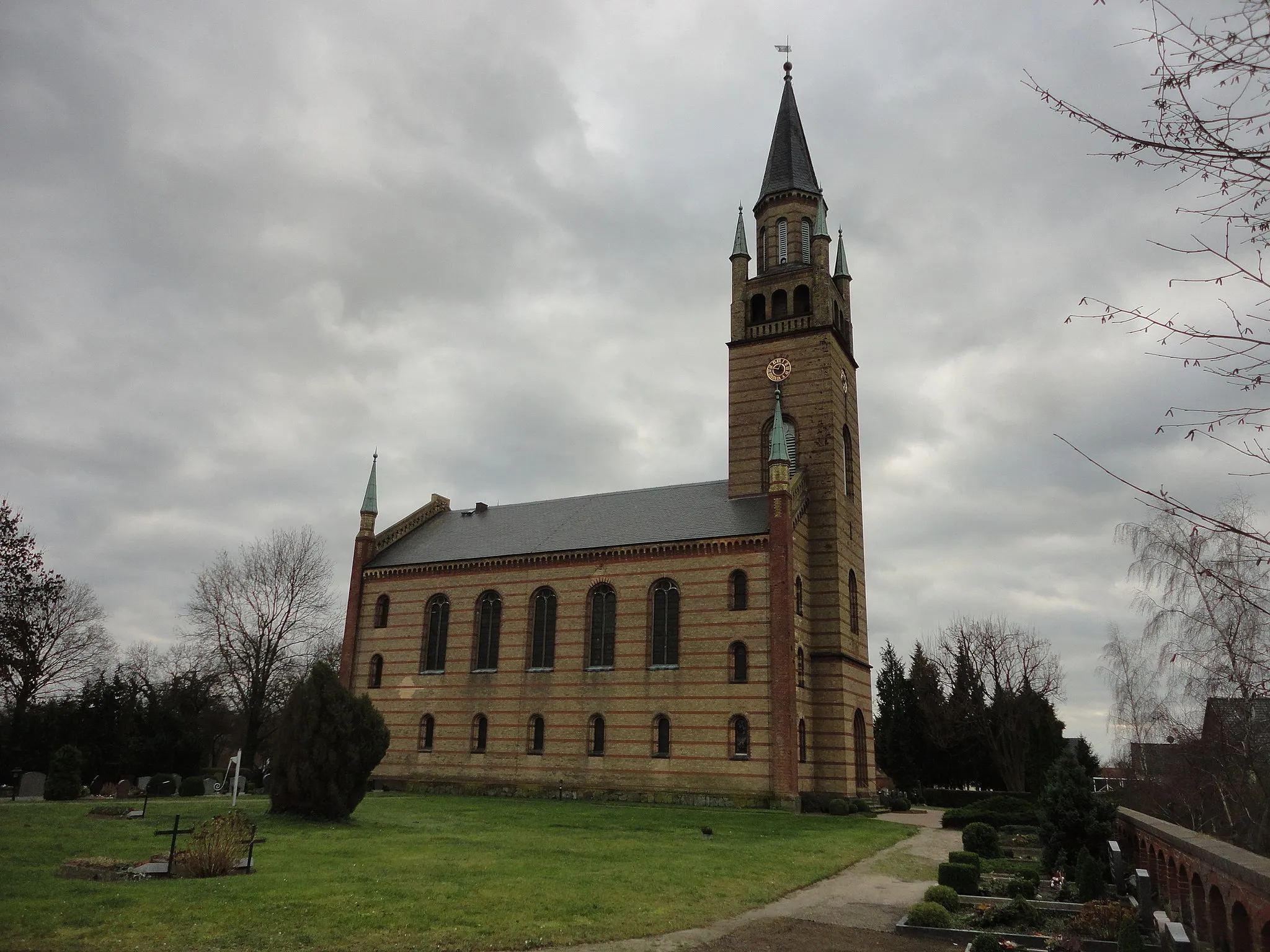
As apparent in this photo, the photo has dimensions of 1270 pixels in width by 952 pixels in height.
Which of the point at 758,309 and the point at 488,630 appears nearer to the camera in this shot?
the point at 488,630

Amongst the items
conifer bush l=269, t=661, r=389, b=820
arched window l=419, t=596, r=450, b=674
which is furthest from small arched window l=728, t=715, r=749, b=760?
arched window l=419, t=596, r=450, b=674

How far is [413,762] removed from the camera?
1699 inches

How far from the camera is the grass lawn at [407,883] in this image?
11.6m

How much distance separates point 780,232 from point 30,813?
41.2 meters

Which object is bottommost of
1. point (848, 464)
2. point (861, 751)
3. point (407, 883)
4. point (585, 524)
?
point (407, 883)

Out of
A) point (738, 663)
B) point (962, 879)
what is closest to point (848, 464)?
point (738, 663)

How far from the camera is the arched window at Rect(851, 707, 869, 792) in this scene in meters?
39.6

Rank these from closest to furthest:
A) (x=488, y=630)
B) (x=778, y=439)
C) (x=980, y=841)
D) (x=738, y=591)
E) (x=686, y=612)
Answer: (x=980, y=841), (x=738, y=591), (x=686, y=612), (x=778, y=439), (x=488, y=630)

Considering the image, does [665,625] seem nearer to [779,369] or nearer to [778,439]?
[778,439]

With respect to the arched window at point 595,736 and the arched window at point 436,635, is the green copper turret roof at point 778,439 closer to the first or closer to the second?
the arched window at point 595,736

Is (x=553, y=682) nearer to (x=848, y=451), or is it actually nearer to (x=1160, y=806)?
(x=848, y=451)

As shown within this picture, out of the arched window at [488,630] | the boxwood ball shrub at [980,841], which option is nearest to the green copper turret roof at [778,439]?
the arched window at [488,630]

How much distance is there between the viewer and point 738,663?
3700 cm

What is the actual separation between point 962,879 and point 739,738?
18708 mm
